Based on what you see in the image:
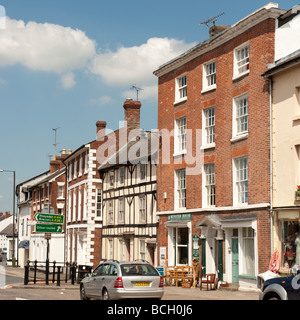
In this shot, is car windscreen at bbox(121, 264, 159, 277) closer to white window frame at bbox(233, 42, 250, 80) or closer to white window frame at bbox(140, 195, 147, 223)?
white window frame at bbox(233, 42, 250, 80)

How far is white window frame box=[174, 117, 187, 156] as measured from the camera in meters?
30.3

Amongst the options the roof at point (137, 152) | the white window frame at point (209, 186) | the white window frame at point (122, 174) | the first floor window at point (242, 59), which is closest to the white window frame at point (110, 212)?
the white window frame at point (122, 174)

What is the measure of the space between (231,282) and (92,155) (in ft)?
68.5

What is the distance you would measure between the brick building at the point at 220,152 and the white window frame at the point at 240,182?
5 cm

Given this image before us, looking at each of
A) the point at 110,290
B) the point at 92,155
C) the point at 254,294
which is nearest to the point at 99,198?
the point at 92,155

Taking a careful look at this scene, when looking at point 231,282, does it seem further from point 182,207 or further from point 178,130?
point 178,130

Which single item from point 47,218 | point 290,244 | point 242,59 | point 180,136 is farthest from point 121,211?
point 290,244

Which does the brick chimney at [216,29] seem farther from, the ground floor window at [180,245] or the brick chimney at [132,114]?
the brick chimney at [132,114]

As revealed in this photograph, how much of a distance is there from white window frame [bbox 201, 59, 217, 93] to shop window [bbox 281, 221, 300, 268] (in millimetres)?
8595

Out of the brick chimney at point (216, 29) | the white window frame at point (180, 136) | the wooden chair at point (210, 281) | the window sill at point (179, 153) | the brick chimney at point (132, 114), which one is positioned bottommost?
the wooden chair at point (210, 281)

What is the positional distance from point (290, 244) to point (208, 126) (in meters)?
8.26

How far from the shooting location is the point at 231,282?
84.3 ft

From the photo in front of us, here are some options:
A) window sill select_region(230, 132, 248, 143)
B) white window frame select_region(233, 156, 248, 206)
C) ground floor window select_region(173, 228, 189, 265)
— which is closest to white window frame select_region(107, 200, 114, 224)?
ground floor window select_region(173, 228, 189, 265)

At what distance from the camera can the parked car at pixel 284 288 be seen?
43.5 ft
